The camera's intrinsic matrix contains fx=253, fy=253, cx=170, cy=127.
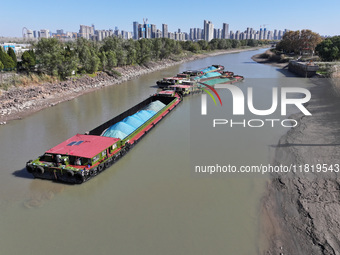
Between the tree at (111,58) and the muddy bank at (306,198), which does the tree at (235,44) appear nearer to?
the tree at (111,58)

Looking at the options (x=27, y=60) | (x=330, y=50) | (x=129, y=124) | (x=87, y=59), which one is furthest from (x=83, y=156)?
(x=330, y=50)

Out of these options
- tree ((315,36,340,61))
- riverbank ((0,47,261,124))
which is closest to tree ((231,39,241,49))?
tree ((315,36,340,61))

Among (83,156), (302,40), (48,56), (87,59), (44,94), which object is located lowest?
(83,156)

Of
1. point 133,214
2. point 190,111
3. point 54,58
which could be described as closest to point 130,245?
point 133,214

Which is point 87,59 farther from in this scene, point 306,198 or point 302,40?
point 302,40

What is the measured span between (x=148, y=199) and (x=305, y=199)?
267 inches

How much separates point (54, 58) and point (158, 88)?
14.4 m

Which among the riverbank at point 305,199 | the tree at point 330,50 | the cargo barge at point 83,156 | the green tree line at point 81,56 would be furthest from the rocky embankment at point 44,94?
the tree at point 330,50

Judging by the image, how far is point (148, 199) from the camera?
37.0ft

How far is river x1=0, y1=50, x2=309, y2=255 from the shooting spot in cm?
898

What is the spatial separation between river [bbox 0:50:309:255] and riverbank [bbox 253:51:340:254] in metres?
0.62

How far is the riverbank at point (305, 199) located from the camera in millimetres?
8680

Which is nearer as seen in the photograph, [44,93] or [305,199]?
[305,199]

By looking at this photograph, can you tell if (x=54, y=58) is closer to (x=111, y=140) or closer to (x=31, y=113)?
(x=31, y=113)
